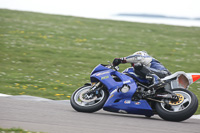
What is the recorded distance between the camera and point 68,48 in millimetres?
21344

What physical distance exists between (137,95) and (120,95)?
0.35 metres

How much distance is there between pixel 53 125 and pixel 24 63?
35.8 ft

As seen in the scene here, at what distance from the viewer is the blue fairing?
7.22 m

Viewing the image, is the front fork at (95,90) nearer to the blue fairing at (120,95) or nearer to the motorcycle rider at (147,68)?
the blue fairing at (120,95)

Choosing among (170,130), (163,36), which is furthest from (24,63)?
(163,36)

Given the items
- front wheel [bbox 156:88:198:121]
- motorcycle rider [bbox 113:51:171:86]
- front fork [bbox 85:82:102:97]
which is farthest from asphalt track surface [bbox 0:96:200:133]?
motorcycle rider [bbox 113:51:171:86]

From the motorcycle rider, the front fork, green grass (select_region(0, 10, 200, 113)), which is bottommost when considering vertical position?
green grass (select_region(0, 10, 200, 113))

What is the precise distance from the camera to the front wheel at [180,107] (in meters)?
6.70

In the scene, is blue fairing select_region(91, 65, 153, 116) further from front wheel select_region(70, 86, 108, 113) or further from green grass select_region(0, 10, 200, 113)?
green grass select_region(0, 10, 200, 113)

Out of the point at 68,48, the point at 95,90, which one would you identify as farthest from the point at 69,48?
the point at 95,90

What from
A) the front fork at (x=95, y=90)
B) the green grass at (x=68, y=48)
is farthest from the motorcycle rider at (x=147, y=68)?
the green grass at (x=68, y=48)

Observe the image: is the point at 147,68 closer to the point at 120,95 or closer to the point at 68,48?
the point at 120,95

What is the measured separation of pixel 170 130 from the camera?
5934mm

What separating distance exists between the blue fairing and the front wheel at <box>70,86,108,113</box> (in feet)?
0.48
